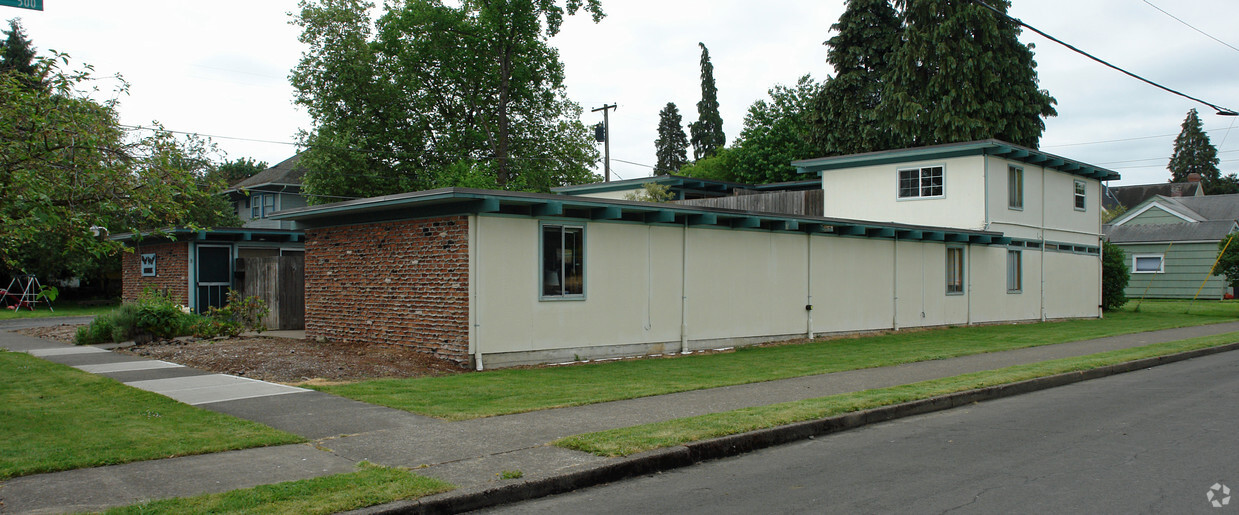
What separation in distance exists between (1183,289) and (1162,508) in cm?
4276

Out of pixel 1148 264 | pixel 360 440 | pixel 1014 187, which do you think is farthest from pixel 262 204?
pixel 1148 264

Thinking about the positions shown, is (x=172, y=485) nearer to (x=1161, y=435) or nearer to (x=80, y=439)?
(x=80, y=439)

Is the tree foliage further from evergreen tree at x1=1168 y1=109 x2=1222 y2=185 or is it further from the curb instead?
evergreen tree at x1=1168 y1=109 x2=1222 y2=185

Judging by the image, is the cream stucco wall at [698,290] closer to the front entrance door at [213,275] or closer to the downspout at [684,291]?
the downspout at [684,291]

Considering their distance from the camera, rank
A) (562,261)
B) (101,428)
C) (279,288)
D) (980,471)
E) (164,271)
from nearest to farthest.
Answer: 1. (980,471)
2. (101,428)
3. (562,261)
4. (279,288)
5. (164,271)

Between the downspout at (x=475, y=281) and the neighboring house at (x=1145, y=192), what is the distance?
73.9 m

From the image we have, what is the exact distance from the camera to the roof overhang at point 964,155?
2445 centimetres

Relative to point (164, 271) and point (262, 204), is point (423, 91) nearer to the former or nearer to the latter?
point (262, 204)

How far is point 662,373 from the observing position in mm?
13336

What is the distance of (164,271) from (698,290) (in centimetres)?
1792

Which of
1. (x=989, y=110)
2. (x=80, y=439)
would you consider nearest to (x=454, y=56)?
(x=989, y=110)

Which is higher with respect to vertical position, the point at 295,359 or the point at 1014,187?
the point at 1014,187

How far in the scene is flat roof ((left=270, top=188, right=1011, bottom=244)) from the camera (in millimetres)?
13586

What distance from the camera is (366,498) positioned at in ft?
19.0
